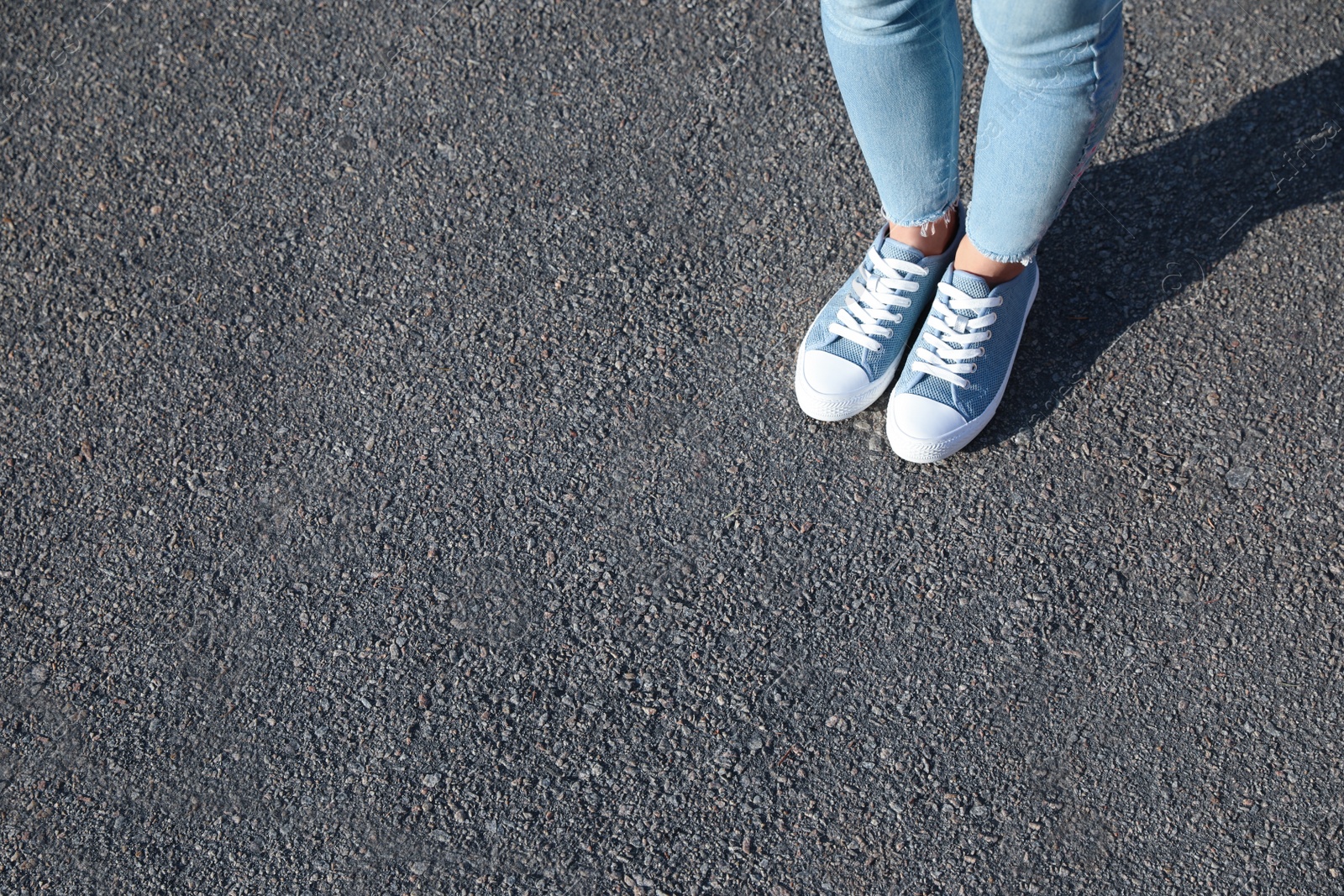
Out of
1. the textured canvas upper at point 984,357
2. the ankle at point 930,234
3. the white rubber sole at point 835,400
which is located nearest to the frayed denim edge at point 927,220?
the ankle at point 930,234

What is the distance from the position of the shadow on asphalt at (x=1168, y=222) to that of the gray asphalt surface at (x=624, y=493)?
0.03 ft

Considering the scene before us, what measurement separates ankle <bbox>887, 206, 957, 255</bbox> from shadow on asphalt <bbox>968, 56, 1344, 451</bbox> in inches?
11.4

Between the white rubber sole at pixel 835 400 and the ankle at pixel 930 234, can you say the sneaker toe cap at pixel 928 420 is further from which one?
the ankle at pixel 930 234

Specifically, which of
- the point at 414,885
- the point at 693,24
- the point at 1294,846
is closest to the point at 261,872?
the point at 414,885

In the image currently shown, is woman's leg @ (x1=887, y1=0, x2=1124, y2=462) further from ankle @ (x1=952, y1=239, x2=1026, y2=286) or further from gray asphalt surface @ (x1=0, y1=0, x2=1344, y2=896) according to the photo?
gray asphalt surface @ (x1=0, y1=0, x2=1344, y2=896)

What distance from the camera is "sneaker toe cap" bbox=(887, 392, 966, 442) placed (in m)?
1.89

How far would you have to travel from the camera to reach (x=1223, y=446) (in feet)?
6.39

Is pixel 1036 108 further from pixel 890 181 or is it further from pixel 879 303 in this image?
pixel 879 303

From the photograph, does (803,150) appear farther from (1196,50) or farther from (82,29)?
(82,29)

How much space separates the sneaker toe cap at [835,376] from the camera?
76.9 inches

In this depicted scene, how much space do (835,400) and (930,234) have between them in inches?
15.1

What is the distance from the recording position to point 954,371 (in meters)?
1.92

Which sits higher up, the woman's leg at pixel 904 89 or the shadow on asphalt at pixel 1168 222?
the woman's leg at pixel 904 89

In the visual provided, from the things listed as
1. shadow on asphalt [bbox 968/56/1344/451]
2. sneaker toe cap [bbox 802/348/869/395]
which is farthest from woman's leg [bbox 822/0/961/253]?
shadow on asphalt [bbox 968/56/1344/451]
